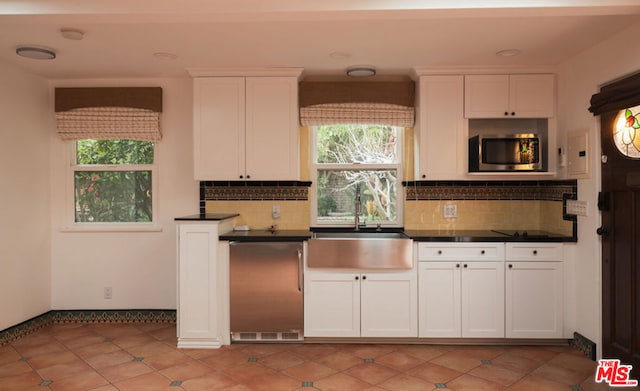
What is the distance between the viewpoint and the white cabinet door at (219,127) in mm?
3875

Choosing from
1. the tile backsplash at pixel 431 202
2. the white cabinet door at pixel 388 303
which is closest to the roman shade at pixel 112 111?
the tile backsplash at pixel 431 202

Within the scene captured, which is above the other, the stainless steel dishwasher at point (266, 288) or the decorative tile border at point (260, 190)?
the decorative tile border at point (260, 190)

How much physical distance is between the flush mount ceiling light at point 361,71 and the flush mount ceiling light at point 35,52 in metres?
Result: 2.37

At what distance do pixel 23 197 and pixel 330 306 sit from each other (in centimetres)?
291

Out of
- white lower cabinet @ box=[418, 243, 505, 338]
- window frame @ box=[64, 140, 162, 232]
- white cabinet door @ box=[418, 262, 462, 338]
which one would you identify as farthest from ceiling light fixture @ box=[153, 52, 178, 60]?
white cabinet door @ box=[418, 262, 462, 338]

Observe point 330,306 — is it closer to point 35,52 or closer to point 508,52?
point 508,52

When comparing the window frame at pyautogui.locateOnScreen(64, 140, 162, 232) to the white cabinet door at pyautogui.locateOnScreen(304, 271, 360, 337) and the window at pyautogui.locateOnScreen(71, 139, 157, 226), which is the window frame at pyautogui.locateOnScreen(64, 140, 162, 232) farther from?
the white cabinet door at pyautogui.locateOnScreen(304, 271, 360, 337)

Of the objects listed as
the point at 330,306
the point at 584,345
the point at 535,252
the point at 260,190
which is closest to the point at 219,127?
the point at 260,190

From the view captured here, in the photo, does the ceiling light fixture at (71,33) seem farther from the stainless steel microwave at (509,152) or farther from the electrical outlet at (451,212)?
the electrical outlet at (451,212)

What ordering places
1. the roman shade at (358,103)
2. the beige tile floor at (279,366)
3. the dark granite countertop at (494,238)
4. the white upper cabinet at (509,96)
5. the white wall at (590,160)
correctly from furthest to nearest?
the roman shade at (358,103) < the white upper cabinet at (509,96) < the dark granite countertop at (494,238) < the white wall at (590,160) < the beige tile floor at (279,366)

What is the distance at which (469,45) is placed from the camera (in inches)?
129

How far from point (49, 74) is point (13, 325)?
7.42ft

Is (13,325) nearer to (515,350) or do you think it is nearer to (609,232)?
(515,350)

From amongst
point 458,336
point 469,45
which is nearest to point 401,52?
point 469,45
